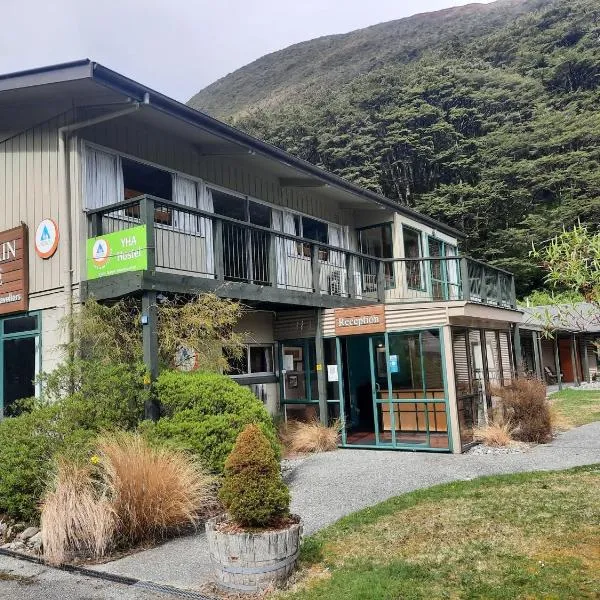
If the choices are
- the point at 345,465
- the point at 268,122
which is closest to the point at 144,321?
the point at 345,465

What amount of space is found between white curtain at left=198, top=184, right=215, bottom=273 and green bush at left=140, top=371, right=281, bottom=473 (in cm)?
332

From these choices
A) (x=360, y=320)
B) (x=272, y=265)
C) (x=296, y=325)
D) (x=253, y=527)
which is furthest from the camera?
(x=296, y=325)

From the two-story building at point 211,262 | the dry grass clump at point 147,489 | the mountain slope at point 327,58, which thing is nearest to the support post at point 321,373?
the two-story building at point 211,262

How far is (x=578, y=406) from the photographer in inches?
659

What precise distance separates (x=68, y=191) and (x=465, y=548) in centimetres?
730

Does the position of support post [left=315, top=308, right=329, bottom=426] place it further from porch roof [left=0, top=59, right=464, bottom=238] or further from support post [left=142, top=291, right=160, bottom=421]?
support post [left=142, top=291, right=160, bottom=421]

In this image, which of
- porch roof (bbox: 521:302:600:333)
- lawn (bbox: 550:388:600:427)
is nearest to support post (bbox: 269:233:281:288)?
porch roof (bbox: 521:302:600:333)

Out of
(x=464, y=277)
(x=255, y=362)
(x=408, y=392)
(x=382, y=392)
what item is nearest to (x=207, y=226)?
(x=255, y=362)

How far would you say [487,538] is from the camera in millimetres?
5449

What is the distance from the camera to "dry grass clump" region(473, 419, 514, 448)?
416 inches

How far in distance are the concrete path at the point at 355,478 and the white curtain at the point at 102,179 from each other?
205 inches

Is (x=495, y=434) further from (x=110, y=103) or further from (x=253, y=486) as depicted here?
(x=110, y=103)

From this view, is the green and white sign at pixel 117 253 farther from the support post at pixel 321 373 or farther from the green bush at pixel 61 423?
the support post at pixel 321 373

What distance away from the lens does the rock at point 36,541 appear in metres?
6.07
